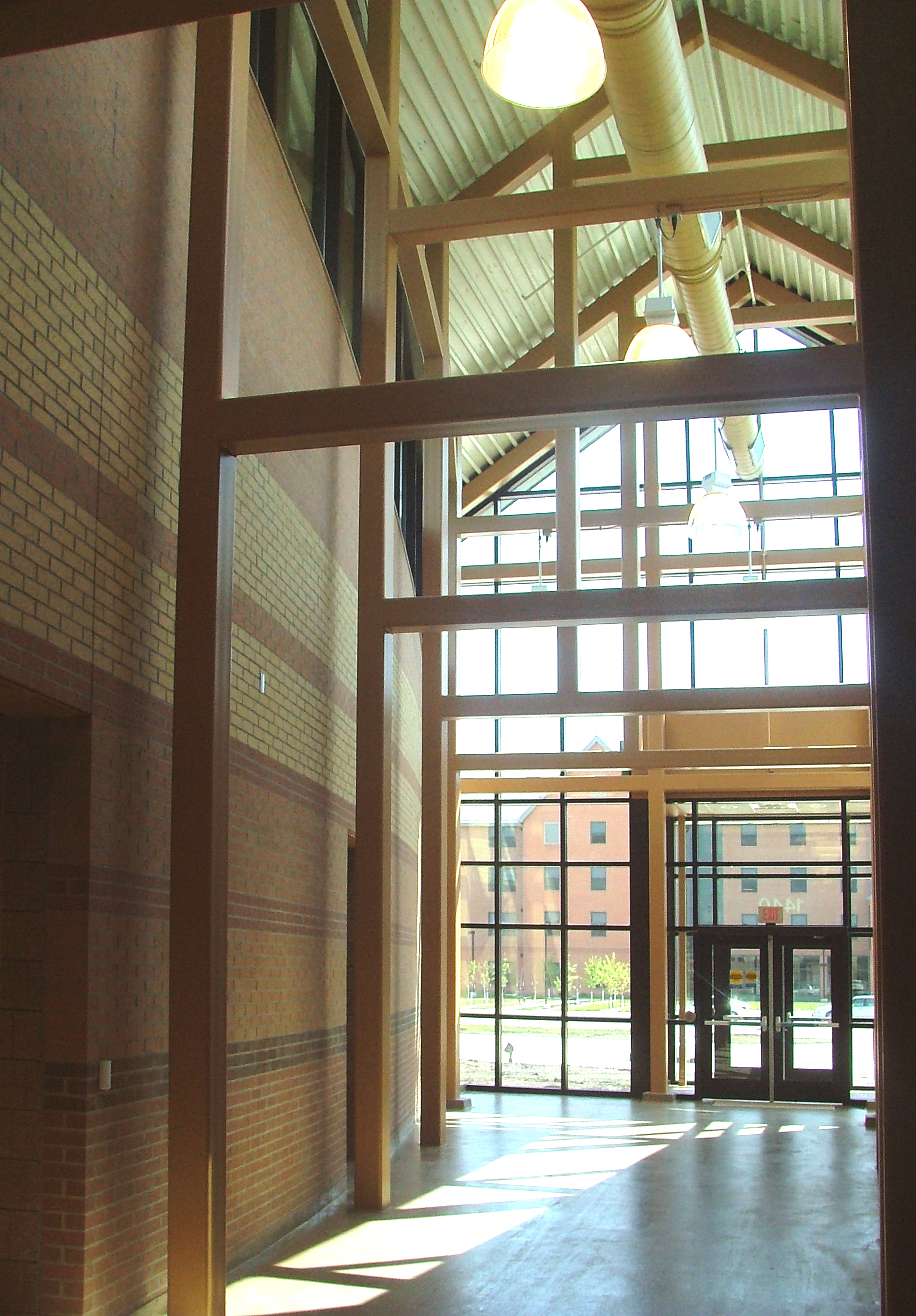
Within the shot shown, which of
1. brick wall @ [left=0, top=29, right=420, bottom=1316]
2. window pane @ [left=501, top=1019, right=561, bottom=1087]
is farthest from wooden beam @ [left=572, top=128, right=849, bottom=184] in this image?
window pane @ [left=501, top=1019, right=561, bottom=1087]

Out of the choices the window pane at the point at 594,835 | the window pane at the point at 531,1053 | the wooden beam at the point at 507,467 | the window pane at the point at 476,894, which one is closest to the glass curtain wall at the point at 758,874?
the window pane at the point at 594,835

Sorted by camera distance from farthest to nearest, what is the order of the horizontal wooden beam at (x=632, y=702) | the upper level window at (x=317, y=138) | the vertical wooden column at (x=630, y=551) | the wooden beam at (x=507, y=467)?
the wooden beam at (x=507, y=467)
the vertical wooden column at (x=630, y=551)
the horizontal wooden beam at (x=632, y=702)
the upper level window at (x=317, y=138)

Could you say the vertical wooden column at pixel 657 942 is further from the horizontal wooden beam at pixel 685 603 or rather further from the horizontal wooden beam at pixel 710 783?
the horizontal wooden beam at pixel 685 603

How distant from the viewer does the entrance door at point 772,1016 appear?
1794 cm

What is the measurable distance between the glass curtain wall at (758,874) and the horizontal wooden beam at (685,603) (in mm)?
11312

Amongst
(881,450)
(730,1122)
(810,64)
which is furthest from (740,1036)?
(881,450)

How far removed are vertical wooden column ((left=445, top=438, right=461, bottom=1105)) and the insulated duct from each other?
3661 mm

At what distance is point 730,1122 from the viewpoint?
15.5 metres

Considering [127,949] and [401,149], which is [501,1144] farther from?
[401,149]

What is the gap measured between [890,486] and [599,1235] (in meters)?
6.52

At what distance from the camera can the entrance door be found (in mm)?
17938

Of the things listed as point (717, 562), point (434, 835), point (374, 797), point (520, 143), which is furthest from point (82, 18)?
point (717, 562)

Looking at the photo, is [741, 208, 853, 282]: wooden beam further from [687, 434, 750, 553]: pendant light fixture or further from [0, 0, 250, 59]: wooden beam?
[0, 0, 250, 59]: wooden beam

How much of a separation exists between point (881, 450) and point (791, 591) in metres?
4.63
